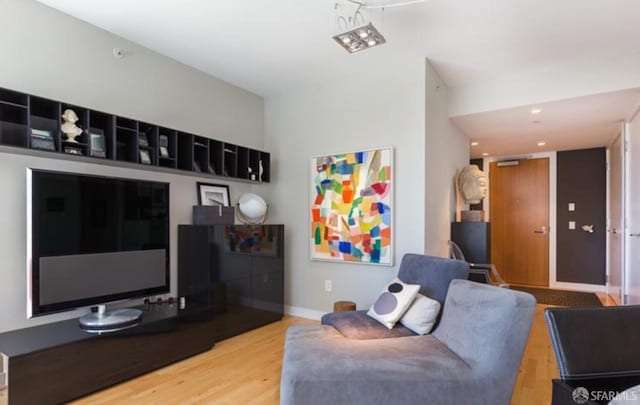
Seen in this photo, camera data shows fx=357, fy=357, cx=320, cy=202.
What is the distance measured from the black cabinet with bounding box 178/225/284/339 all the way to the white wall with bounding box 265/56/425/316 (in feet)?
1.25

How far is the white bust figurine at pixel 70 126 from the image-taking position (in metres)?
2.39

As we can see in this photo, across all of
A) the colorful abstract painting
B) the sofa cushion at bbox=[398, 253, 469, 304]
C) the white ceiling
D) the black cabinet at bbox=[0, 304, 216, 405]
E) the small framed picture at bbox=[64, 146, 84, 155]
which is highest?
the white ceiling

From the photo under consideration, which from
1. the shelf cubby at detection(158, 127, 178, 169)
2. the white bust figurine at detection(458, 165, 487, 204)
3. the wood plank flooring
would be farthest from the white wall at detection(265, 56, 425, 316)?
the shelf cubby at detection(158, 127, 178, 169)

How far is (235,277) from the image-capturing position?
3.45 m

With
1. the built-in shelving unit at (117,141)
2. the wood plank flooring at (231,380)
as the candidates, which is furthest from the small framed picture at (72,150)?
the wood plank flooring at (231,380)

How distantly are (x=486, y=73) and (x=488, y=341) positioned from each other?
9.14 feet

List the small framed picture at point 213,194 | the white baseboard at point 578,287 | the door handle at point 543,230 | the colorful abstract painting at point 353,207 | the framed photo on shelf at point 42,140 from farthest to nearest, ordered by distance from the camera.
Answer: the door handle at point 543,230 → the white baseboard at point 578,287 → the small framed picture at point 213,194 → the colorful abstract painting at point 353,207 → the framed photo on shelf at point 42,140

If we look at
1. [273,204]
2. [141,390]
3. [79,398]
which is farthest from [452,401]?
[273,204]

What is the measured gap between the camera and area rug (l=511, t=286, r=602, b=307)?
4.65 meters

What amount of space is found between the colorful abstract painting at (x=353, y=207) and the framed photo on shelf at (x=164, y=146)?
1.51 meters

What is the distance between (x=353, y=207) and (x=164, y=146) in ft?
6.07

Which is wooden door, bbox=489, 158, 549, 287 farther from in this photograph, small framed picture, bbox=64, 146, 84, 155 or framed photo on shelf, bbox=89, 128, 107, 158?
small framed picture, bbox=64, 146, 84, 155

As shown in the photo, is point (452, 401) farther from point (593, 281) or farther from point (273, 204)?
point (593, 281)

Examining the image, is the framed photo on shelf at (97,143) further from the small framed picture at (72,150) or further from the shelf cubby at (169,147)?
the shelf cubby at (169,147)
